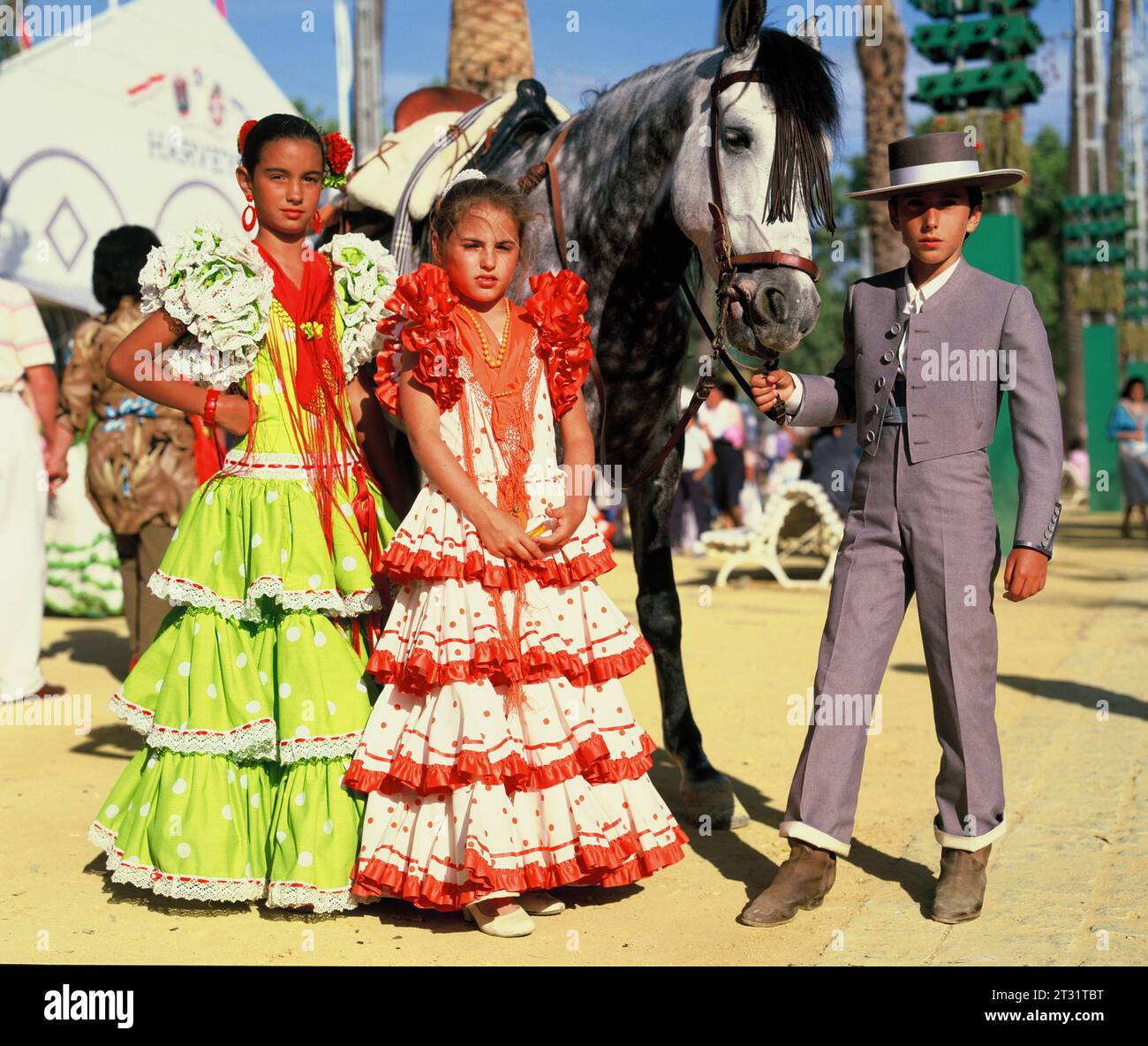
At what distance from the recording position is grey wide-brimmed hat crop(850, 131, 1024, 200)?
11.8 ft

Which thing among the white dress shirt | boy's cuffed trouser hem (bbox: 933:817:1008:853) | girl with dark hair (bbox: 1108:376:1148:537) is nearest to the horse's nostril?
the white dress shirt

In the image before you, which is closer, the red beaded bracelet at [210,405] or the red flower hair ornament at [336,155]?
the red beaded bracelet at [210,405]

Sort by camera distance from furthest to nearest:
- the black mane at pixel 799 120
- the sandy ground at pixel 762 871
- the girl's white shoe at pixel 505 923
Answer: the black mane at pixel 799 120, the girl's white shoe at pixel 505 923, the sandy ground at pixel 762 871

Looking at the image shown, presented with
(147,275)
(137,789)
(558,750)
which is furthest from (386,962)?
(147,275)

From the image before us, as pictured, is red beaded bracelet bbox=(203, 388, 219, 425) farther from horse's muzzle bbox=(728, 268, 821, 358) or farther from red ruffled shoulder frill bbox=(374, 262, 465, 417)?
horse's muzzle bbox=(728, 268, 821, 358)

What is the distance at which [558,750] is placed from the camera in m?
3.61

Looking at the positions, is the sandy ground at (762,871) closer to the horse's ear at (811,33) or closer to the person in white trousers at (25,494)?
the person in white trousers at (25,494)

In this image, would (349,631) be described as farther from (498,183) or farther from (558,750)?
(498,183)

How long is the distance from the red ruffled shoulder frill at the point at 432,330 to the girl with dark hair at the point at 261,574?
15.1 inches

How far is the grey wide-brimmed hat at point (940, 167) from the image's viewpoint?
361 cm

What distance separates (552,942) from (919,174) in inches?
92.7

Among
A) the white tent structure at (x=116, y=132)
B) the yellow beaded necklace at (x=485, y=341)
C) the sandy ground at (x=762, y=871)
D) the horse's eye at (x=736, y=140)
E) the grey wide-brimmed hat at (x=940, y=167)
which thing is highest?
the white tent structure at (x=116, y=132)

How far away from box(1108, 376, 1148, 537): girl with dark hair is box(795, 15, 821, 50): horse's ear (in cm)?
1411

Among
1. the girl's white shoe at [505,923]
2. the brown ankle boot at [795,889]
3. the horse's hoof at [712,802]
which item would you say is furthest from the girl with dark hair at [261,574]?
the horse's hoof at [712,802]
